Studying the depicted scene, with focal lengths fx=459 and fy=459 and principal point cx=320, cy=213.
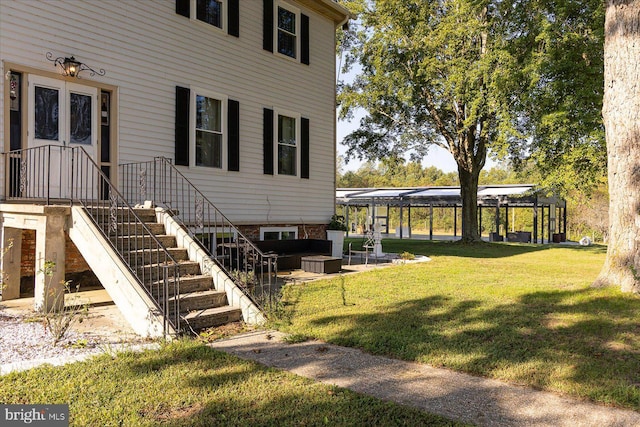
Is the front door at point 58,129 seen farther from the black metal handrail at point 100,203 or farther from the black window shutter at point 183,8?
the black window shutter at point 183,8

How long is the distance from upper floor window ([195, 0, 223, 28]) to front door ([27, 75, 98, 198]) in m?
3.13

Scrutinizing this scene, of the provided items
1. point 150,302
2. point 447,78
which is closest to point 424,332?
point 150,302

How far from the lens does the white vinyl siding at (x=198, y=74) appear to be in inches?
298

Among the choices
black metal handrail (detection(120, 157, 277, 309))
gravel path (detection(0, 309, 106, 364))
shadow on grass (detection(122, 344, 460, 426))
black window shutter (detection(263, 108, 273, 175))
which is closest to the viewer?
shadow on grass (detection(122, 344, 460, 426))

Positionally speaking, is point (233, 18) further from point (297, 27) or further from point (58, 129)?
point (58, 129)

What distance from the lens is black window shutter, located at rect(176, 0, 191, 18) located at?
30.7ft

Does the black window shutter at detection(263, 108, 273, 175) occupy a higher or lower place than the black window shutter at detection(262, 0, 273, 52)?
lower

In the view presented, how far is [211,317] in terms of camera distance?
549cm

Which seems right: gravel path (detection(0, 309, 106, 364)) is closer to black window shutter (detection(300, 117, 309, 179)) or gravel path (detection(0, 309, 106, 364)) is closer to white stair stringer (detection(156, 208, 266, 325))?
white stair stringer (detection(156, 208, 266, 325))

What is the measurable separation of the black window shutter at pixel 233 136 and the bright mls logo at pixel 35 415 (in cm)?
732

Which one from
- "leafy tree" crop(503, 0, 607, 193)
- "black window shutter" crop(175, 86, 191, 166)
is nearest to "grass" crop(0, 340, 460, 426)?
"black window shutter" crop(175, 86, 191, 166)

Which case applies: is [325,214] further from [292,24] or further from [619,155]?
[619,155]

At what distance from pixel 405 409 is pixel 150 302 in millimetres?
3141

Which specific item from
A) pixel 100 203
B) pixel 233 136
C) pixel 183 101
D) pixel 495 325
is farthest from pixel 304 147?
pixel 495 325
